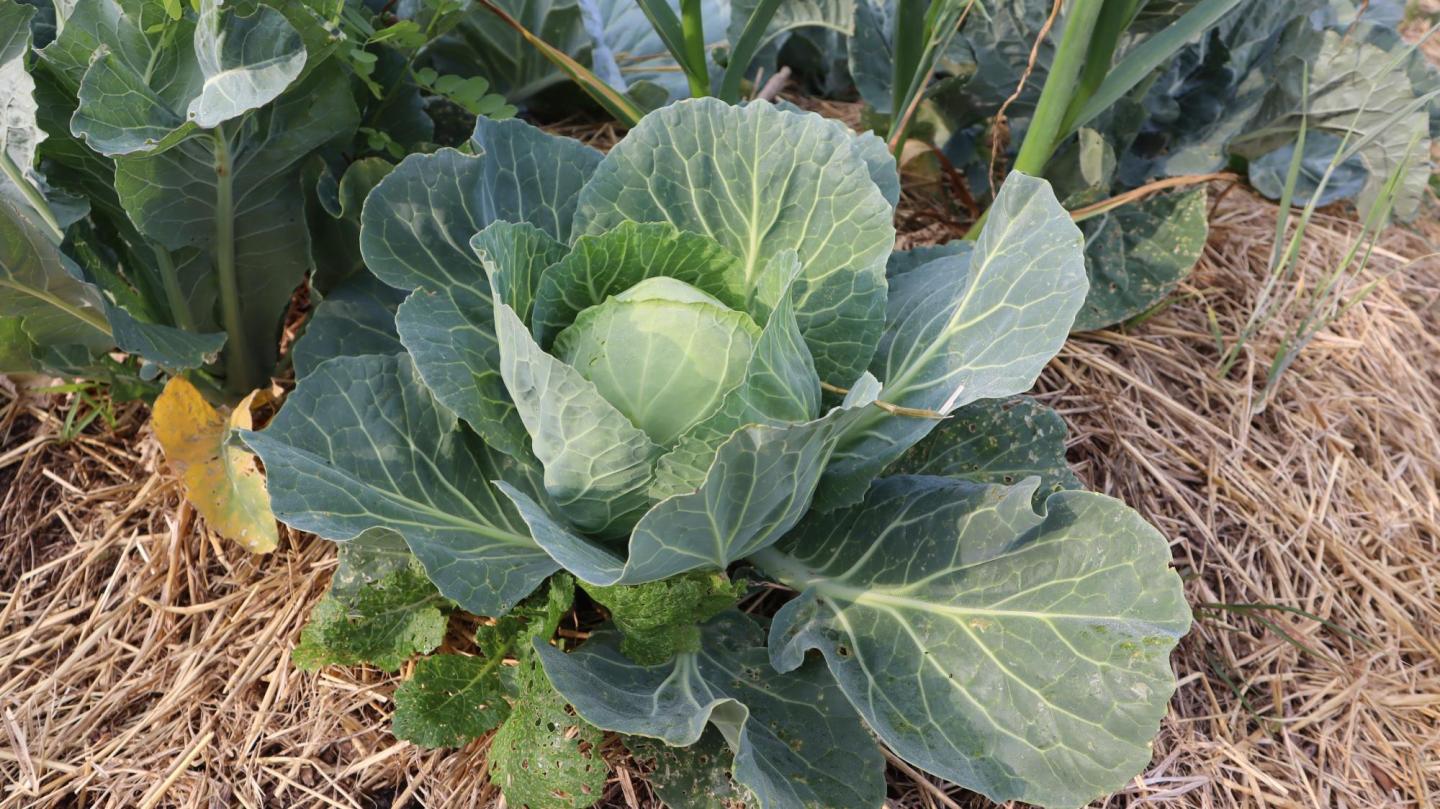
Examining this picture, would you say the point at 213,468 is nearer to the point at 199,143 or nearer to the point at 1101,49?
the point at 199,143

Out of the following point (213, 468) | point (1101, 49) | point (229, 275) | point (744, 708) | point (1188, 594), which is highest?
point (1101, 49)

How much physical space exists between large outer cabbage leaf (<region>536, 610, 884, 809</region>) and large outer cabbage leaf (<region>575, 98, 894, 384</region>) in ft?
1.62

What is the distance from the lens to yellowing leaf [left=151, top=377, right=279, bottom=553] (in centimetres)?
189

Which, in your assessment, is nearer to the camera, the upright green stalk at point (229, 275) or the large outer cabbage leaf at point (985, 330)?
the large outer cabbage leaf at point (985, 330)

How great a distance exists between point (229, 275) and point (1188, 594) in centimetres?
201

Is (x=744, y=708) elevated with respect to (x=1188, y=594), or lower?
elevated

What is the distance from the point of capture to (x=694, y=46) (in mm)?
2119

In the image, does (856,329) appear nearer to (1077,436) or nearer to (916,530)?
(916,530)

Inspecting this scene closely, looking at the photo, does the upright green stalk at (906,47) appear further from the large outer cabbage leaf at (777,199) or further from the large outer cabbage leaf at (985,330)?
the large outer cabbage leaf at (985,330)

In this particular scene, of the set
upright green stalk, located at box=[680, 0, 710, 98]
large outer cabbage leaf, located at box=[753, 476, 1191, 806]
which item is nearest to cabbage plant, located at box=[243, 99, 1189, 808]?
large outer cabbage leaf, located at box=[753, 476, 1191, 806]

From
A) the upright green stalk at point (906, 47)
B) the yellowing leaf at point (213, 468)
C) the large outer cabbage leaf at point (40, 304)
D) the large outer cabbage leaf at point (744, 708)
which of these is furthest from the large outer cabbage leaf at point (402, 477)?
the upright green stalk at point (906, 47)

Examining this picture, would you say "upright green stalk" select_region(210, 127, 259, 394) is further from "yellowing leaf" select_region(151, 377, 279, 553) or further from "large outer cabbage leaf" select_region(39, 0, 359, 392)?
"yellowing leaf" select_region(151, 377, 279, 553)

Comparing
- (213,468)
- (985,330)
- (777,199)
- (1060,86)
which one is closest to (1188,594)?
(985,330)

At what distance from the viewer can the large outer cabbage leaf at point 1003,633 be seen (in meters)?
1.38
